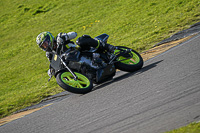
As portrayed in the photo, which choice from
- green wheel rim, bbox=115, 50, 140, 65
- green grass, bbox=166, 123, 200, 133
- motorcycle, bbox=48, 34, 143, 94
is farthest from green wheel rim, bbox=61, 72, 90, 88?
green grass, bbox=166, 123, 200, 133

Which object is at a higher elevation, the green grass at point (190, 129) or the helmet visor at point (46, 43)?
the helmet visor at point (46, 43)

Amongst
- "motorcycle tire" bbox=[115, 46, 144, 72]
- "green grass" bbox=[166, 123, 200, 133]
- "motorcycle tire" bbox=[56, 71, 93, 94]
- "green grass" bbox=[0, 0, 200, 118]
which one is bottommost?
"green grass" bbox=[0, 0, 200, 118]

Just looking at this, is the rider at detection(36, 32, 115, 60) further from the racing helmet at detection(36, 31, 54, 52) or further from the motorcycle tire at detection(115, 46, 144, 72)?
the motorcycle tire at detection(115, 46, 144, 72)

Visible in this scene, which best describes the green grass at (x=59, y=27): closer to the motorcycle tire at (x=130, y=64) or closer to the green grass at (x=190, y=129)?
the motorcycle tire at (x=130, y=64)

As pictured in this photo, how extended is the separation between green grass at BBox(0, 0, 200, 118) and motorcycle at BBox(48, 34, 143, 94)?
201 cm

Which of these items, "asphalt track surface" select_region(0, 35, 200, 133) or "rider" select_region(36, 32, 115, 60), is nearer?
"asphalt track surface" select_region(0, 35, 200, 133)

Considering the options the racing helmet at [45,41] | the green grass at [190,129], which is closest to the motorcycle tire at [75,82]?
the racing helmet at [45,41]

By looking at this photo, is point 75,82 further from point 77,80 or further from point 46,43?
point 46,43

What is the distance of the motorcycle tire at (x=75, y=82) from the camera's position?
7.11 metres

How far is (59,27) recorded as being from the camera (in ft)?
75.0

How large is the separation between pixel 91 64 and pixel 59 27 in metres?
15.4

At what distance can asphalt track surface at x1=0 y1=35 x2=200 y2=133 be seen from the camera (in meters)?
4.48

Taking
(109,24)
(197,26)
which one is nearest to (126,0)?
(109,24)

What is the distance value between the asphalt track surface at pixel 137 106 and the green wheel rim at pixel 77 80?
10.4 inches
